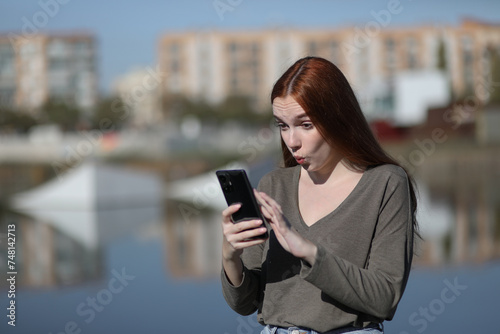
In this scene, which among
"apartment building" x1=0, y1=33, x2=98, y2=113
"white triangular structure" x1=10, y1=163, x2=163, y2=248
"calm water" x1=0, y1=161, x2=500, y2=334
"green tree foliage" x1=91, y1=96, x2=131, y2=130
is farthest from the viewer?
"apartment building" x1=0, y1=33, x2=98, y2=113

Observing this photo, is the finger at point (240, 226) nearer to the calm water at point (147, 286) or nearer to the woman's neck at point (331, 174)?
the woman's neck at point (331, 174)

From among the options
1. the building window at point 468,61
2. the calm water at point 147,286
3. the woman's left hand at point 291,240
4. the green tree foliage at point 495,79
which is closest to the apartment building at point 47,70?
the building window at point 468,61

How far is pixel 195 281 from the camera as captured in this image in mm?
6430

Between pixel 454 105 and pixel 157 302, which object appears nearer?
pixel 157 302

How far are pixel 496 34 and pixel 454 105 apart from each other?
79.2ft

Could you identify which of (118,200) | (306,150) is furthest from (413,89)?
(306,150)

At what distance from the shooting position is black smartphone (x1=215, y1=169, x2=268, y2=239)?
3.85 ft

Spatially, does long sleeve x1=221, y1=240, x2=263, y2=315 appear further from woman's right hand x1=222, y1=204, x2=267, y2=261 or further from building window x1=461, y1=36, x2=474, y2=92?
building window x1=461, y1=36, x2=474, y2=92

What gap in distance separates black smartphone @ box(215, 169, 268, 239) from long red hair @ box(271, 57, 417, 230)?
151 millimetres

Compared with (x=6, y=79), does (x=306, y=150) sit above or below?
above

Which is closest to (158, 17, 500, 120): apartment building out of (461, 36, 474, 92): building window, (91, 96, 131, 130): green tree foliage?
(461, 36, 474, 92): building window

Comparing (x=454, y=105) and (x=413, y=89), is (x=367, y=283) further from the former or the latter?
(x=413, y=89)

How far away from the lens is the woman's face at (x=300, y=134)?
121 centimetres

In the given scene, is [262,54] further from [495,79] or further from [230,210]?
[230,210]
